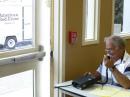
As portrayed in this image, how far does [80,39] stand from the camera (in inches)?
107

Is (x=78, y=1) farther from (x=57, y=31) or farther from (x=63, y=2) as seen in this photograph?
(x=57, y=31)

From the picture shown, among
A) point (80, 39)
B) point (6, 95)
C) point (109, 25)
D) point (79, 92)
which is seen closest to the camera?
point (79, 92)

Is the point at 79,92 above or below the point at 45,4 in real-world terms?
below

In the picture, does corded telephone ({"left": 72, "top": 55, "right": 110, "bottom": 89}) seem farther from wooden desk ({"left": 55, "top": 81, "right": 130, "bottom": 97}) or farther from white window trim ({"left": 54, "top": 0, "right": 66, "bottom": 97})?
white window trim ({"left": 54, "top": 0, "right": 66, "bottom": 97})

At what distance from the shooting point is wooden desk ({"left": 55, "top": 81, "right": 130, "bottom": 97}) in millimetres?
2109

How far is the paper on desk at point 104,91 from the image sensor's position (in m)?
2.11

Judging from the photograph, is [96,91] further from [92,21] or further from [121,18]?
[121,18]

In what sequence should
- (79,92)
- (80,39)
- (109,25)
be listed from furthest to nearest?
(109,25)
(80,39)
(79,92)

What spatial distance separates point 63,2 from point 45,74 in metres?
0.73

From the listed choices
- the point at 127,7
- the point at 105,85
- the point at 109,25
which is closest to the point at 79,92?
the point at 105,85

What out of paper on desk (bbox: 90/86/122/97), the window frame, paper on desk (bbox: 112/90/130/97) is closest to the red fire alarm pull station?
the window frame

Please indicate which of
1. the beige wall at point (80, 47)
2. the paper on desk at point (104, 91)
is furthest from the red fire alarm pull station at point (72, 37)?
the paper on desk at point (104, 91)

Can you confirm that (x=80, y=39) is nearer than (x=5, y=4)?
No

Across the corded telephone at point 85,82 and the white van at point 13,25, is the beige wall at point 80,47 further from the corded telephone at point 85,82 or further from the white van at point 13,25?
the white van at point 13,25
